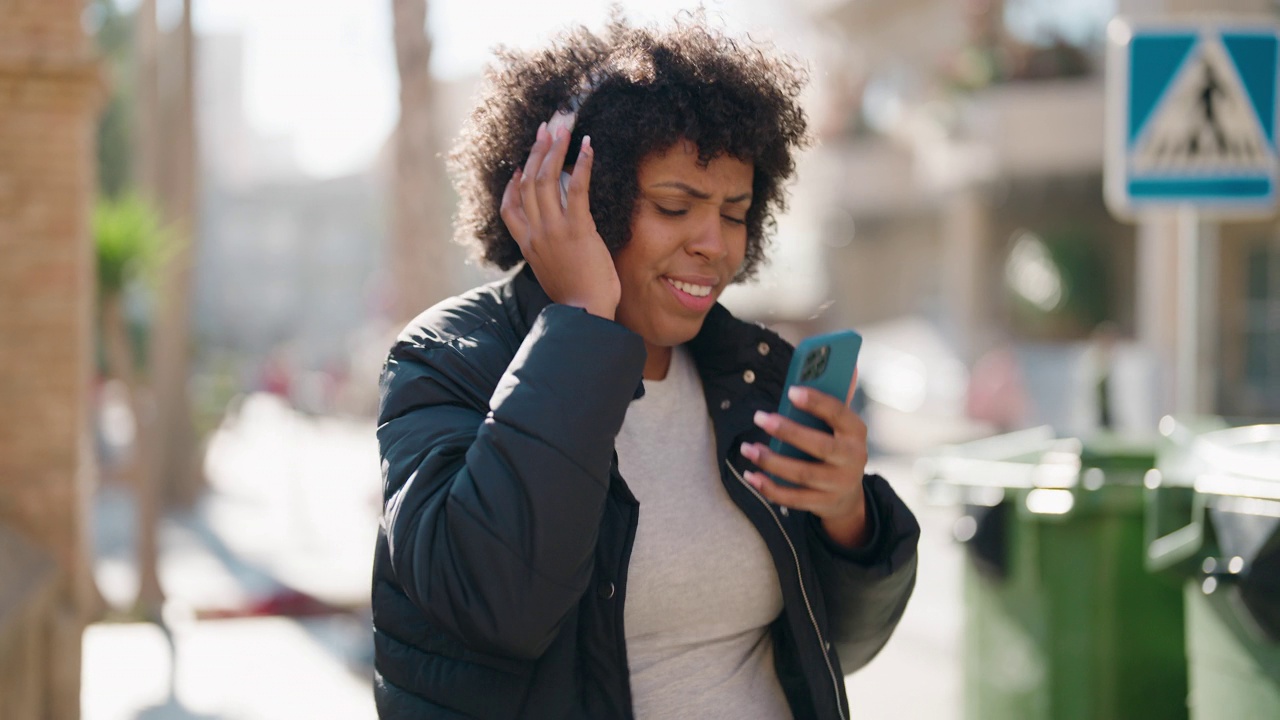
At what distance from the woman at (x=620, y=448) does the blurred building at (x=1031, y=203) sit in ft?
46.9

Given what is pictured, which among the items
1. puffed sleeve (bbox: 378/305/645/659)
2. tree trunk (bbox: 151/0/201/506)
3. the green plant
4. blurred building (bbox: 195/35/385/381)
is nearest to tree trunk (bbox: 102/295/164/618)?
the green plant

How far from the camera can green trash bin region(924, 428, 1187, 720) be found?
4.11m

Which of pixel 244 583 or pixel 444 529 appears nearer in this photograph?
pixel 444 529

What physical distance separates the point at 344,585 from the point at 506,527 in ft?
30.1

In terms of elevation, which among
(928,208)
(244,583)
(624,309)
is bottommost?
(244,583)

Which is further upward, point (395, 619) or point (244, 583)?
point (395, 619)

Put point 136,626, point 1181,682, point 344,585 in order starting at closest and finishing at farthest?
point 1181,682 → point 136,626 → point 344,585

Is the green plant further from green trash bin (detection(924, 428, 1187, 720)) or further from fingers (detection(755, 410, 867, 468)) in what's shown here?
fingers (detection(755, 410, 867, 468))

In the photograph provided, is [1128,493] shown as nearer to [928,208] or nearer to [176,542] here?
[176,542]

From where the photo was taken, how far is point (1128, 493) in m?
4.14

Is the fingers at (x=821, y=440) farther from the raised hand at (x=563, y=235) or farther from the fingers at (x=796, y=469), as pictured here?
the raised hand at (x=563, y=235)

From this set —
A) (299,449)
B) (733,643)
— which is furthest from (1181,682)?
(299,449)

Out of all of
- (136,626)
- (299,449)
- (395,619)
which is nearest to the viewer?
(395,619)

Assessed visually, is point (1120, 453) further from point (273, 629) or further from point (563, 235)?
point (273, 629)
